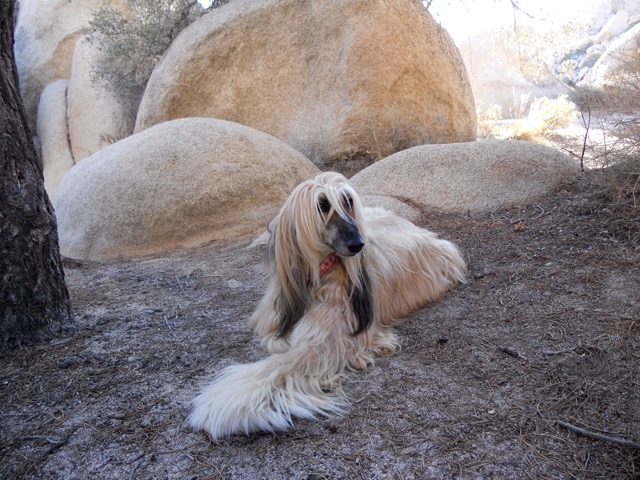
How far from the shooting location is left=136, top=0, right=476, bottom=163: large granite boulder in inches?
344

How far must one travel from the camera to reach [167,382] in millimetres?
2881

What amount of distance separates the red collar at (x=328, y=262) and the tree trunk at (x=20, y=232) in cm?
175

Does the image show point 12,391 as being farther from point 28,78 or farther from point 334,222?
point 28,78

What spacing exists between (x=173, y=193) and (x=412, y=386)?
506cm

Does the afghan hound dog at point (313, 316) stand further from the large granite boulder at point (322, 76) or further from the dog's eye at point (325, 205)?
the large granite boulder at point (322, 76)

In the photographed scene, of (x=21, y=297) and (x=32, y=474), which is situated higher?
(x=21, y=297)

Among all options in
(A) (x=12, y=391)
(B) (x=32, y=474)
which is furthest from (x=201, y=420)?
(A) (x=12, y=391)

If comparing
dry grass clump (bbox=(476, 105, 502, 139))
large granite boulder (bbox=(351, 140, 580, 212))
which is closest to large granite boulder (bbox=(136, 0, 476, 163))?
large granite boulder (bbox=(351, 140, 580, 212))

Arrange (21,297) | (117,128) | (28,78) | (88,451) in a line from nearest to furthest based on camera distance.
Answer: (88,451) → (21,297) → (117,128) → (28,78)

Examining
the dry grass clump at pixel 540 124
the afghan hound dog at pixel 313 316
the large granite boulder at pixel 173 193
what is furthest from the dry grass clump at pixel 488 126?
the afghan hound dog at pixel 313 316

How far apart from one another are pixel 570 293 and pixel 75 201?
653 cm

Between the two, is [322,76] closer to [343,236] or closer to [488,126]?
[488,126]

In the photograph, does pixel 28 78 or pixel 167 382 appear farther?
pixel 28 78

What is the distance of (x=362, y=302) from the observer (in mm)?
3109
